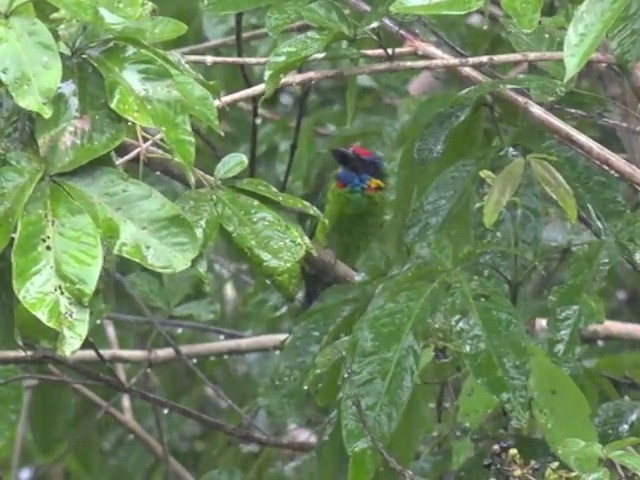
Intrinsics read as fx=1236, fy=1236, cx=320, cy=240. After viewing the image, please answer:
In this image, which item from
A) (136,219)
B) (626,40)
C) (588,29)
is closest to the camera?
(588,29)

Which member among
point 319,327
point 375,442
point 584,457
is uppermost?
point 584,457

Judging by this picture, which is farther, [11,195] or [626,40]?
[626,40]

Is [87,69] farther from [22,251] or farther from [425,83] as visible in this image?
[425,83]

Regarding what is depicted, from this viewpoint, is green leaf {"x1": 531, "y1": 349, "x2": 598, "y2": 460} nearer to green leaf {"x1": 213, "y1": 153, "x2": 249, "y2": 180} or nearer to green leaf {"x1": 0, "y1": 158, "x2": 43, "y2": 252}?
green leaf {"x1": 213, "y1": 153, "x2": 249, "y2": 180}

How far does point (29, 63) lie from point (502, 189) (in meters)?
0.62

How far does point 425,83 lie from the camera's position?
2.85 meters

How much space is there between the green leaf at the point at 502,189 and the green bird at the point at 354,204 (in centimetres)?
99

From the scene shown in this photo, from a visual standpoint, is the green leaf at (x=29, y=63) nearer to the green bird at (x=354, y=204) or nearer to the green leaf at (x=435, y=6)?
the green leaf at (x=435, y=6)

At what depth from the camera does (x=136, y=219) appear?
1.12 meters

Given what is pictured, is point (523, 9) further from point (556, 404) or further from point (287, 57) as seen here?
point (556, 404)

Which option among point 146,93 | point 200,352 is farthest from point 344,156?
point 146,93

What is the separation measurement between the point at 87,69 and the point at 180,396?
71.8 inches

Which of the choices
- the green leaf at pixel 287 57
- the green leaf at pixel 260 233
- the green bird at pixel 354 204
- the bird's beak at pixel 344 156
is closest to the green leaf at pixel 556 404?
the green leaf at pixel 260 233

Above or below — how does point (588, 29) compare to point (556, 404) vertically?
above
